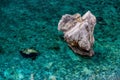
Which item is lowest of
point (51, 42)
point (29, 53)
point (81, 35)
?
point (29, 53)

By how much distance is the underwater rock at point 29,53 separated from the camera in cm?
2750

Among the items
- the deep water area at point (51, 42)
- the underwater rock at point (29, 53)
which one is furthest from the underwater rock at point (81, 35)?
the underwater rock at point (29, 53)

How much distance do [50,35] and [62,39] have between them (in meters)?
1.44

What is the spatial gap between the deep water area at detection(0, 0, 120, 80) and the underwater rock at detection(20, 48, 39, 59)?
11.8 inches

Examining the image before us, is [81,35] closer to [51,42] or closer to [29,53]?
[51,42]

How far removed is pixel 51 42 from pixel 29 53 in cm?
299

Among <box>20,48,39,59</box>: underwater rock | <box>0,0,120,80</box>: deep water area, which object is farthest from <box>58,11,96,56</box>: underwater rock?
<box>20,48,39,59</box>: underwater rock

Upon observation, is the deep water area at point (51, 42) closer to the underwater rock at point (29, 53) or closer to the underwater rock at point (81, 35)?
the underwater rock at point (29, 53)

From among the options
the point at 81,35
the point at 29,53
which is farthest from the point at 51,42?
the point at 81,35

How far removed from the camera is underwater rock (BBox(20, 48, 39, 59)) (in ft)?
90.2

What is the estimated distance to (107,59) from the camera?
2781 centimetres

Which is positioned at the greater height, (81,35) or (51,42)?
(81,35)

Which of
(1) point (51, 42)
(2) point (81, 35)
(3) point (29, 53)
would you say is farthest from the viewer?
(1) point (51, 42)

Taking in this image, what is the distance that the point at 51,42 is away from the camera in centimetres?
2970
